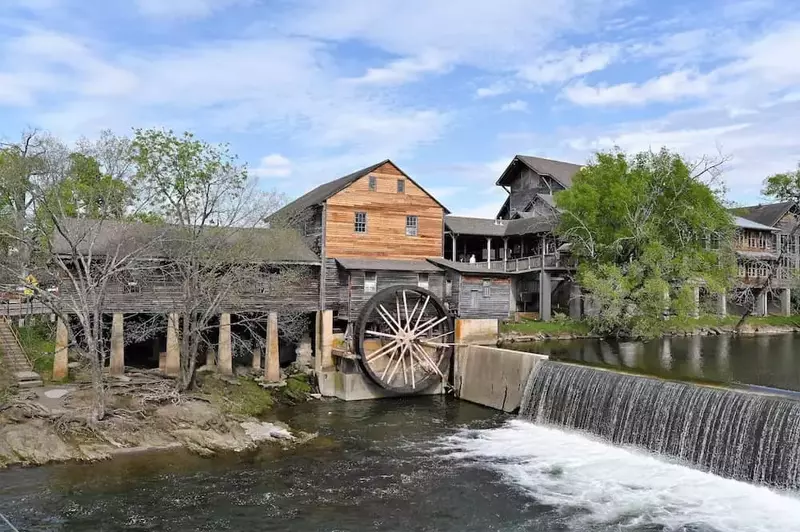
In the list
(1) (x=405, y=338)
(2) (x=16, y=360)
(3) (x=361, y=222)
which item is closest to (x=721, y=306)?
(1) (x=405, y=338)

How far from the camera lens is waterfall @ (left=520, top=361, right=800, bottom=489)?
14000 mm

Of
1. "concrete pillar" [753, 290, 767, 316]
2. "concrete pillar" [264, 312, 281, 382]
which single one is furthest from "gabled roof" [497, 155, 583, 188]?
"concrete pillar" [264, 312, 281, 382]

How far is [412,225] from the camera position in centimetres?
2605

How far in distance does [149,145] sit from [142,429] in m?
11.6

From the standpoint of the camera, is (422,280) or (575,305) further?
(575,305)

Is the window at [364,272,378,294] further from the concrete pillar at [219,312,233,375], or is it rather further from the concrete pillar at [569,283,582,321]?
the concrete pillar at [569,283,582,321]

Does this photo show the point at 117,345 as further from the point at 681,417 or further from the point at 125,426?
the point at 681,417

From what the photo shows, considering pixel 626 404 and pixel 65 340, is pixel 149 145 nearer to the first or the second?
pixel 65 340

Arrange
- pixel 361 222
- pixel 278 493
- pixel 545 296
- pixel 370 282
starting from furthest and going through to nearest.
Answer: pixel 545 296 → pixel 361 222 → pixel 370 282 → pixel 278 493

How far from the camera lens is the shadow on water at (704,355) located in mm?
24328

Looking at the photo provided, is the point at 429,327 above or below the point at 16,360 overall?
above

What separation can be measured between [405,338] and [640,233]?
1623 cm

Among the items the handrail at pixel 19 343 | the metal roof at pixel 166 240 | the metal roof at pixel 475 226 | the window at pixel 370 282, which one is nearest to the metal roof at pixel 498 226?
the metal roof at pixel 475 226

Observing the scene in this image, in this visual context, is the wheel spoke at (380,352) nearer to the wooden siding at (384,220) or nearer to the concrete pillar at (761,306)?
the wooden siding at (384,220)
